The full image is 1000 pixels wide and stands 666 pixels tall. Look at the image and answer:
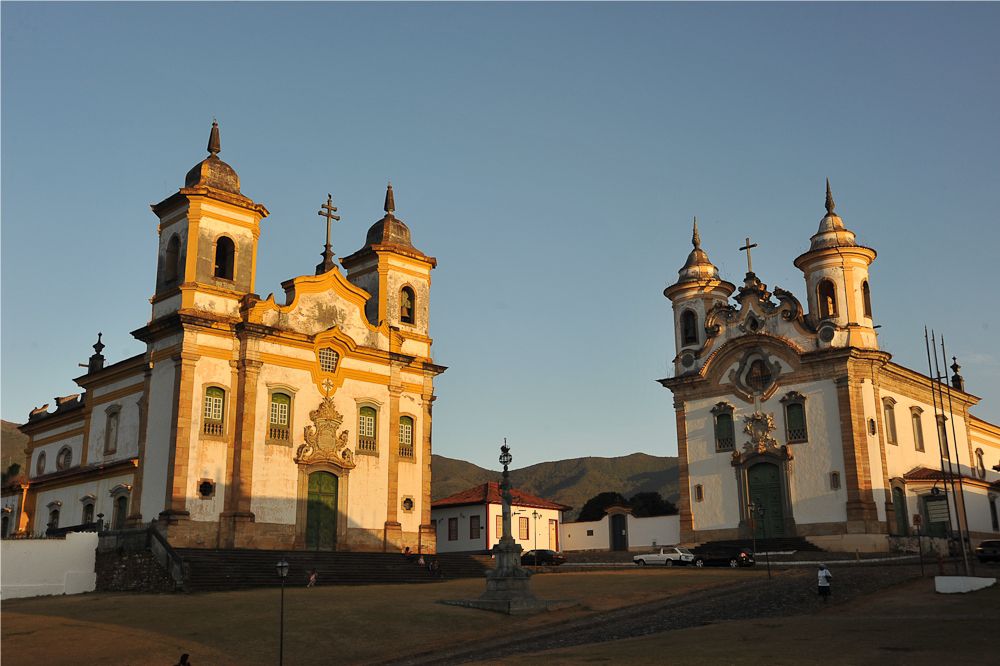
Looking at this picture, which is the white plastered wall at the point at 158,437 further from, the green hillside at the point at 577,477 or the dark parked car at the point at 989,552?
the green hillside at the point at 577,477

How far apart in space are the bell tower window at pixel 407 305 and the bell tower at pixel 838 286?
18740 millimetres

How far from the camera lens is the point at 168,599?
92.2 feet

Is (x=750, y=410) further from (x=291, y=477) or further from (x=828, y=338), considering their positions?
(x=291, y=477)

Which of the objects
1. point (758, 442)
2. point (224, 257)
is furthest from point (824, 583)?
point (224, 257)

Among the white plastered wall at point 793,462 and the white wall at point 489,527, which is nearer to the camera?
the white plastered wall at point 793,462

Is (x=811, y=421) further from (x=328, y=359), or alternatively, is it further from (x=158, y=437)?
(x=158, y=437)

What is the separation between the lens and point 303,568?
33750 millimetres

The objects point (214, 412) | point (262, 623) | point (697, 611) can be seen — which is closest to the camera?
point (262, 623)

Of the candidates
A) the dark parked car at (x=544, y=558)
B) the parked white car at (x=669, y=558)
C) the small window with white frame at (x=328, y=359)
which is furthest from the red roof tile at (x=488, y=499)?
the small window with white frame at (x=328, y=359)

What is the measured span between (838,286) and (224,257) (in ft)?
91.5

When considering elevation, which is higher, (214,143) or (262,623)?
(214,143)

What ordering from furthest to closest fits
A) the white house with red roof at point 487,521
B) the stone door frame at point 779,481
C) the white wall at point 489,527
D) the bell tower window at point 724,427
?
the white house with red roof at point 487,521 → the white wall at point 489,527 → the bell tower window at point 724,427 → the stone door frame at point 779,481

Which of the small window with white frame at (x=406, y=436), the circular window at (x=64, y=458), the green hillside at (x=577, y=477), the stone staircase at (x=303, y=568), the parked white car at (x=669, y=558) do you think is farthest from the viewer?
the green hillside at (x=577, y=477)

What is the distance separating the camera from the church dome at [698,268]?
174ft
